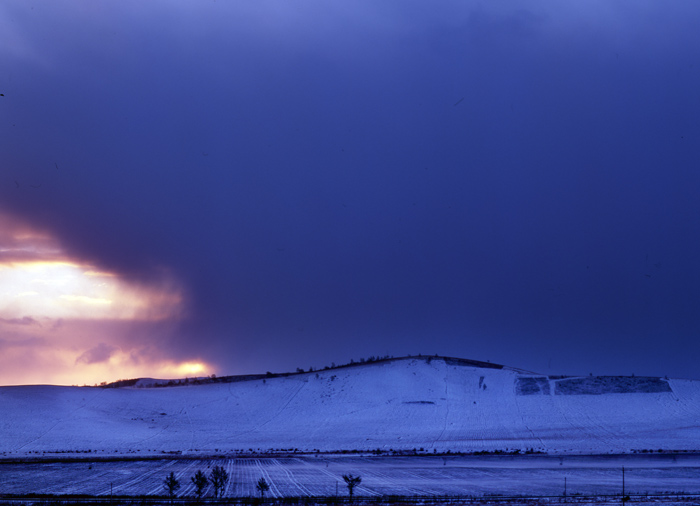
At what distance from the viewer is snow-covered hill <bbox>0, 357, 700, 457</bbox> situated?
6078 centimetres

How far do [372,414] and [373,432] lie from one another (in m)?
9.64

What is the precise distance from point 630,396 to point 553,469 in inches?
1674

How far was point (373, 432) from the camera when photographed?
224 feet

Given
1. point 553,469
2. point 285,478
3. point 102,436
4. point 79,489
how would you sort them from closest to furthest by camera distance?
point 79,489 → point 285,478 → point 553,469 → point 102,436

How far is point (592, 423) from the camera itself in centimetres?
7012

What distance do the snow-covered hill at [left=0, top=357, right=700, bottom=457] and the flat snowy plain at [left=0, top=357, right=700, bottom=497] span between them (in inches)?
7.4

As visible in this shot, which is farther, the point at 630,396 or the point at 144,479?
the point at 630,396

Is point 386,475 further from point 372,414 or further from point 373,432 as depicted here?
point 372,414

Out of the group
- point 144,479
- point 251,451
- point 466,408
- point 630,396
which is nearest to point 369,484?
point 144,479

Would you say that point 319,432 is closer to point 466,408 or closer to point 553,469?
point 466,408

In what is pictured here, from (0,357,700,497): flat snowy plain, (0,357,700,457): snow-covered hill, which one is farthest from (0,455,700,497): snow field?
(0,357,700,457): snow-covered hill

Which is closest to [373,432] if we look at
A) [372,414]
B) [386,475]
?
[372,414]

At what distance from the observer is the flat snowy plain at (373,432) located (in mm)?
39281

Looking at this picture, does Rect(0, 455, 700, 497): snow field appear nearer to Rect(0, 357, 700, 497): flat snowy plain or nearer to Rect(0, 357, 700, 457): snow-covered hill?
Rect(0, 357, 700, 497): flat snowy plain
